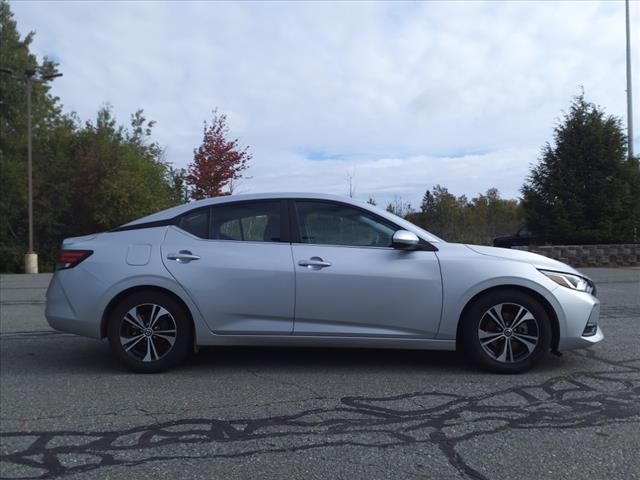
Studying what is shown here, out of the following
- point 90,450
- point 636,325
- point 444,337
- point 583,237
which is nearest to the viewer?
point 90,450

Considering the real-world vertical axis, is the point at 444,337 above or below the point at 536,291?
below

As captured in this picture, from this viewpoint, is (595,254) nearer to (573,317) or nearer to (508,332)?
(573,317)

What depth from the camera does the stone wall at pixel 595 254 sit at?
18.5 m

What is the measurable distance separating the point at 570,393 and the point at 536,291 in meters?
0.88

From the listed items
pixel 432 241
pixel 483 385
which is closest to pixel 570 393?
pixel 483 385

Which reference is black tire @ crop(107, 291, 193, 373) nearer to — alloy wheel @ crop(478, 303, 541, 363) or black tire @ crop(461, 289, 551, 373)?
black tire @ crop(461, 289, 551, 373)

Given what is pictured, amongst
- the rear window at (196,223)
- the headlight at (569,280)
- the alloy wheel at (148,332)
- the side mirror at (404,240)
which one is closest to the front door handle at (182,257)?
the rear window at (196,223)

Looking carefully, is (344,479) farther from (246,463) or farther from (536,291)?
(536,291)

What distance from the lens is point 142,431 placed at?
143 inches

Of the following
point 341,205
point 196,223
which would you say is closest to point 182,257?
point 196,223

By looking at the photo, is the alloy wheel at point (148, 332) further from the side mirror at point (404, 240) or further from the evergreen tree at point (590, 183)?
the evergreen tree at point (590, 183)

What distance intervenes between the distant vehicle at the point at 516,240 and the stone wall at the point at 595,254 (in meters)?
2.60

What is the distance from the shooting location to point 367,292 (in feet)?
15.8

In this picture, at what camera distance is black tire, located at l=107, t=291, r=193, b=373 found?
4906 mm
